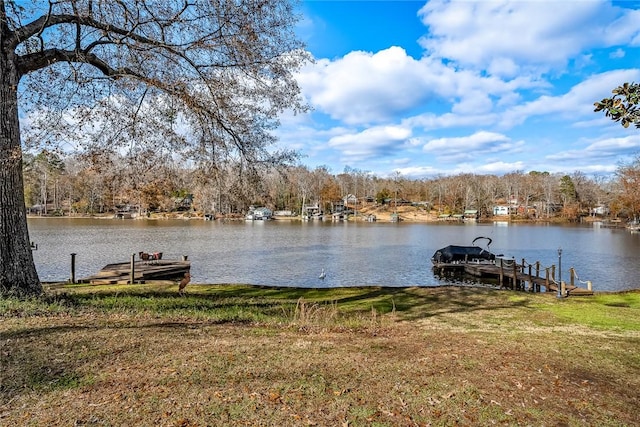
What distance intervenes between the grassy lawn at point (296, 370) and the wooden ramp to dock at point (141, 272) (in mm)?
8888

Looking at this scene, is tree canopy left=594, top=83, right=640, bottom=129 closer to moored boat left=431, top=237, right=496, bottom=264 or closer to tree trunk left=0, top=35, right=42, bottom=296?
tree trunk left=0, top=35, right=42, bottom=296

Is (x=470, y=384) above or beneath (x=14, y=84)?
beneath

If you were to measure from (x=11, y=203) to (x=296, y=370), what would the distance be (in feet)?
24.9

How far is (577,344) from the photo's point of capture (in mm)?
6922

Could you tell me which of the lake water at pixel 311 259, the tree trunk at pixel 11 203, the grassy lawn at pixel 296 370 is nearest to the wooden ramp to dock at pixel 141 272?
the lake water at pixel 311 259

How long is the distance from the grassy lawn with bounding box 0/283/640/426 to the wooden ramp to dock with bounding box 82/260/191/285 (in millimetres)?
8888

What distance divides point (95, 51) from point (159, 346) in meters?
7.59

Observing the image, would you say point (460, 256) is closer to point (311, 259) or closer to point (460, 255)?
point (460, 255)

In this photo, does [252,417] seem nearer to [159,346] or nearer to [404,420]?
[404,420]

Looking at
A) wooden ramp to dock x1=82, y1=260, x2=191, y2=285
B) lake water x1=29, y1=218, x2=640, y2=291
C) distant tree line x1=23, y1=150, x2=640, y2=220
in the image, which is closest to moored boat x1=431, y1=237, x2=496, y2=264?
lake water x1=29, y1=218, x2=640, y2=291

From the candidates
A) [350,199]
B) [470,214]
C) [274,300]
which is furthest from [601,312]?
[350,199]

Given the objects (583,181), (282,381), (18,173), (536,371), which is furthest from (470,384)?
(583,181)

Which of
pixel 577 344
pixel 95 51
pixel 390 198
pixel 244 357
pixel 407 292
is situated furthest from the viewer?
pixel 390 198

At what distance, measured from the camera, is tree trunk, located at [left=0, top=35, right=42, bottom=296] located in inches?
323
